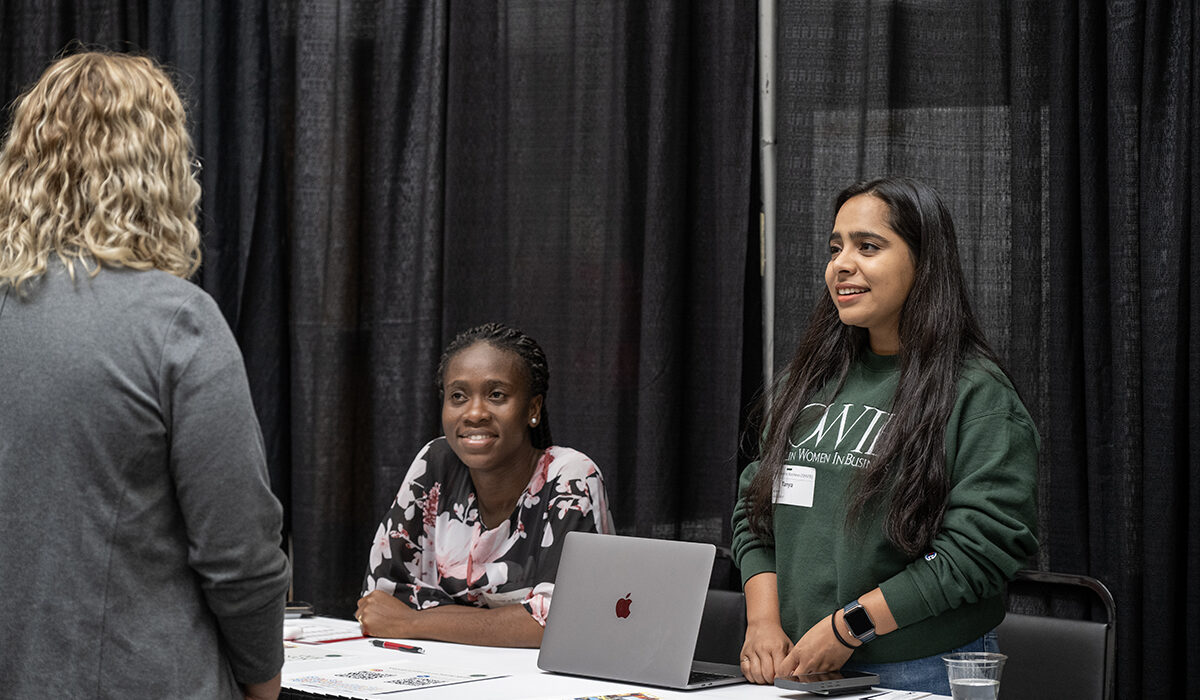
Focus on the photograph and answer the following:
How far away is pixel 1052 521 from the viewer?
2.71 m

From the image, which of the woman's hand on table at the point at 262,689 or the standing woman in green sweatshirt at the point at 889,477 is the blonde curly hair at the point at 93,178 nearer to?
the woman's hand on table at the point at 262,689

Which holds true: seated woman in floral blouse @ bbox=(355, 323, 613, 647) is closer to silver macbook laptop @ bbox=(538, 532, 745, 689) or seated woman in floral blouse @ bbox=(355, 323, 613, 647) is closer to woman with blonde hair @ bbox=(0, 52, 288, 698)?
silver macbook laptop @ bbox=(538, 532, 745, 689)

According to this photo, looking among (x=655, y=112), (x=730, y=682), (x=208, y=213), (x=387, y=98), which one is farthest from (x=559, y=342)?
(x=730, y=682)

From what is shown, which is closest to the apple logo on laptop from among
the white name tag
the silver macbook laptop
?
the silver macbook laptop

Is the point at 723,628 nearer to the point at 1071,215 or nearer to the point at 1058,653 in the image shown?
the point at 1058,653

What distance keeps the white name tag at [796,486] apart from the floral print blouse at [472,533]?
0.55m

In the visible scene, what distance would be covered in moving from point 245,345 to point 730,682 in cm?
224

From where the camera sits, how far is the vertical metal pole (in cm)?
317

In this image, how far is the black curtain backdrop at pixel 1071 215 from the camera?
2.59m

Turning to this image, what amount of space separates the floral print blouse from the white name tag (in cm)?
55

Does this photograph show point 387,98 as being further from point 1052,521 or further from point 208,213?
point 1052,521

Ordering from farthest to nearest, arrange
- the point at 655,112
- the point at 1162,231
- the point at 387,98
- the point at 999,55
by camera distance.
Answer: the point at 387,98 → the point at 655,112 → the point at 999,55 → the point at 1162,231

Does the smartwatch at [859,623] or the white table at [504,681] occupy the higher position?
the smartwatch at [859,623]

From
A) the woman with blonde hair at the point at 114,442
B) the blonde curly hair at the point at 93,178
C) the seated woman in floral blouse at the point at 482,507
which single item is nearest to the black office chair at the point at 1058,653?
the seated woman in floral blouse at the point at 482,507
